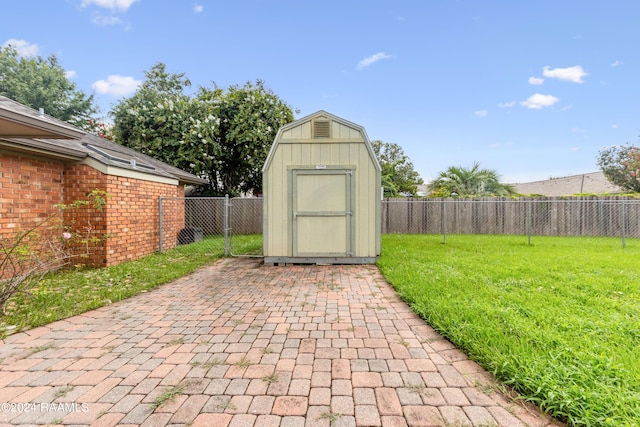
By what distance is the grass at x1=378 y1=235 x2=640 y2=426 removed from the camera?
1620mm

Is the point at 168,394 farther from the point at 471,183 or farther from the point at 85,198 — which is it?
the point at 471,183

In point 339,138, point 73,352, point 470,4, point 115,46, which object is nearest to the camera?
point 73,352

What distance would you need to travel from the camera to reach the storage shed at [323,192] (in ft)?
18.1

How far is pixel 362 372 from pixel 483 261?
459cm

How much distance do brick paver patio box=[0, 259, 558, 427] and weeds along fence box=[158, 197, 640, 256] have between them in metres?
5.87

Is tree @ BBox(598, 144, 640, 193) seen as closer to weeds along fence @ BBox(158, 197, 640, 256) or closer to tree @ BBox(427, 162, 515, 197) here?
weeds along fence @ BBox(158, 197, 640, 256)

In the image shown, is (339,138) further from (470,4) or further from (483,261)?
(470,4)

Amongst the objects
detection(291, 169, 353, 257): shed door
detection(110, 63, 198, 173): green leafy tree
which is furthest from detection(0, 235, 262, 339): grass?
detection(110, 63, 198, 173): green leafy tree

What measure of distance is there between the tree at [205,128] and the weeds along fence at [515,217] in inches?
228

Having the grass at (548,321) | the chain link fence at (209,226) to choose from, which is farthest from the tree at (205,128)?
the grass at (548,321)

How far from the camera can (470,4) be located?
7.48 m

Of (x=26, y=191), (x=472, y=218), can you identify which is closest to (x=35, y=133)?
(x=26, y=191)

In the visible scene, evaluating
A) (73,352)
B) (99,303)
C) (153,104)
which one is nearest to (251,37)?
(153,104)

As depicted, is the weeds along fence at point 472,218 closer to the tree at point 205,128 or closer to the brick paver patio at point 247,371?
the tree at point 205,128
